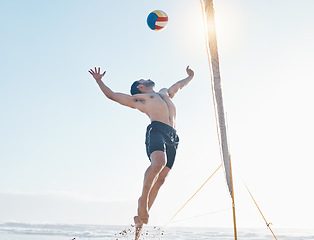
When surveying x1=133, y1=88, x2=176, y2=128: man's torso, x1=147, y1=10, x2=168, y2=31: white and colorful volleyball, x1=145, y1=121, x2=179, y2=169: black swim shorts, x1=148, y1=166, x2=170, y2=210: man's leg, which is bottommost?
x1=148, y1=166, x2=170, y2=210: man's leg

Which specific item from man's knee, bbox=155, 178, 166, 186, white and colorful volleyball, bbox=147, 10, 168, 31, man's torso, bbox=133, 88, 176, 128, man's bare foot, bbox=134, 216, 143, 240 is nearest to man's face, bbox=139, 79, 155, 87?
man's torso, bbox=133, 88, 176, 128

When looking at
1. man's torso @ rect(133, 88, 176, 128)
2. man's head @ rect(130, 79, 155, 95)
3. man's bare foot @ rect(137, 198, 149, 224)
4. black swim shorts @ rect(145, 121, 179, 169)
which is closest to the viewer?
man's bare foot @ rect(137, 198, 149, 224)

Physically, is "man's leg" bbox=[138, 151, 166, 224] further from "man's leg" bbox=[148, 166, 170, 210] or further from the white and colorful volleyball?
the white and colorful volleyball

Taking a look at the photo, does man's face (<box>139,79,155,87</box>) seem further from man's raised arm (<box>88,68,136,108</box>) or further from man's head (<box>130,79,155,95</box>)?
man's raised arm (<box>88,68,136,108</box>)

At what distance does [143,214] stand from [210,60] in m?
1.82

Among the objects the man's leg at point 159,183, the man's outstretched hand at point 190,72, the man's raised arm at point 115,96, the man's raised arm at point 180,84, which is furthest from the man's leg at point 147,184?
the man's outstretched hand at point 190,72

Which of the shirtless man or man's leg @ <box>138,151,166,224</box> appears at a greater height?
the shirtless man

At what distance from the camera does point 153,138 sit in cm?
398

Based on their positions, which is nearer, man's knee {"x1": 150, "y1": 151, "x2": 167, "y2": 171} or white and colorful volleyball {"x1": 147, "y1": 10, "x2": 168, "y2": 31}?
man's knee {"x1": 150, "y1": 151, "x2": 167, "y2": 171}

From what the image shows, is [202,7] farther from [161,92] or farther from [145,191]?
[145,191]

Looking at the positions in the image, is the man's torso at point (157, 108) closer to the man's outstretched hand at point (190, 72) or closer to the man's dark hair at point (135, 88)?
the man's dark hair at point (135, 88)

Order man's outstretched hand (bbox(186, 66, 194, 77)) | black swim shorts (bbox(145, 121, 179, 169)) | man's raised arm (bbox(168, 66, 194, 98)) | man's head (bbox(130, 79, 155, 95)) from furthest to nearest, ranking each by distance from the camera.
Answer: man's outstretched hand (bbox(186, 66, 194, 77)), man's raised arm (bbox(168, 66, 194, 98)), man's head (bbox(130, 79, 155, 95)), black swim shorts (bbox(145, 121, 179, 169))

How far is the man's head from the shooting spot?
4574 millimetres

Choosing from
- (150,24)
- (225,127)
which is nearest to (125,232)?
(225,127)
